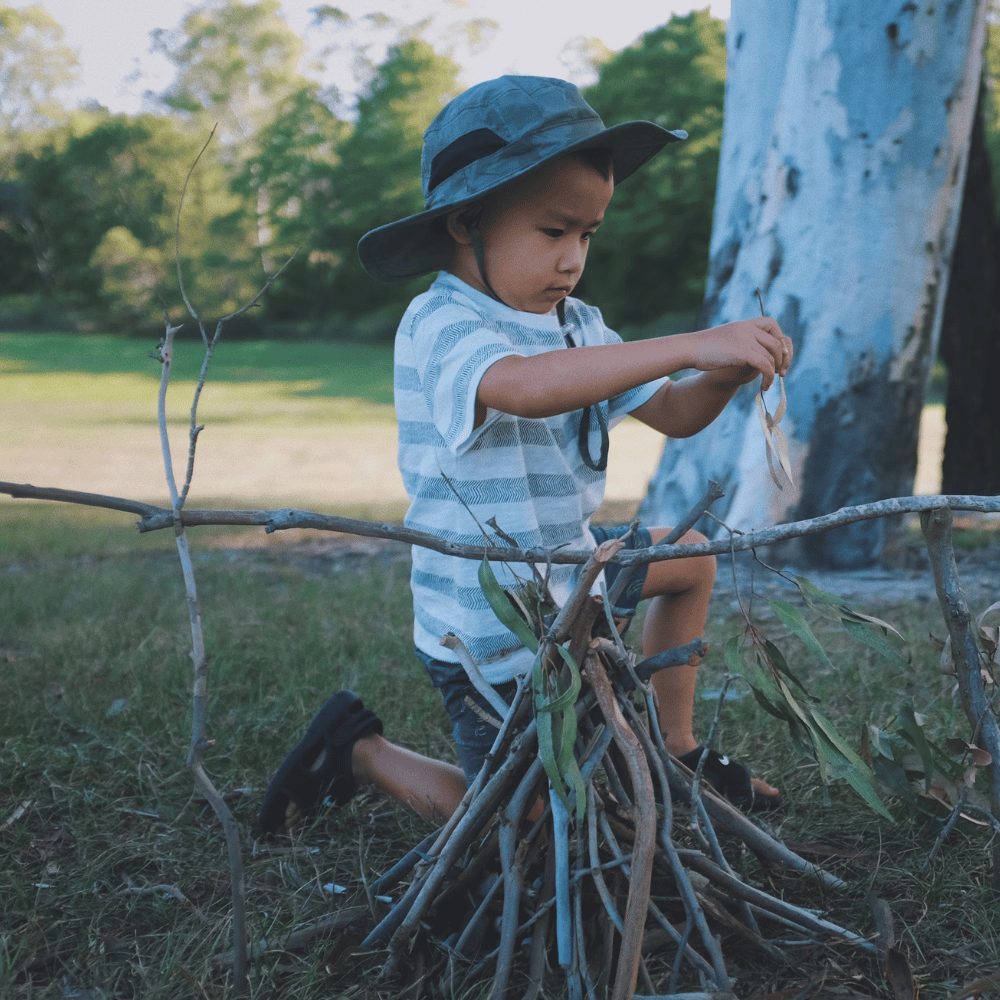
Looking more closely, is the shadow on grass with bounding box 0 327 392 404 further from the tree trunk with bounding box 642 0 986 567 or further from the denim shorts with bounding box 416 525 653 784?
the denim shorts with bounding box 416 525 653 784

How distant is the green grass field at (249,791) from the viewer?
1923mm

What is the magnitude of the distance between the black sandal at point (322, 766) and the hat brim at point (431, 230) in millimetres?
922

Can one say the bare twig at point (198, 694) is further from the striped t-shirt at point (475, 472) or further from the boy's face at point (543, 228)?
the boy's face at point (543, 228)

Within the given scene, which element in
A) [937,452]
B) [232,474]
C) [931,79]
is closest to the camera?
[931,79]

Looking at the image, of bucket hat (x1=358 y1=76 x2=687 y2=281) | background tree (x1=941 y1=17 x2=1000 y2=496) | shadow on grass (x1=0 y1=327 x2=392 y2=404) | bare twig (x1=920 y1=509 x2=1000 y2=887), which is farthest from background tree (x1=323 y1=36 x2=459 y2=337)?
bare twig (x1=920 y1=509 x2=1000 y2=887)

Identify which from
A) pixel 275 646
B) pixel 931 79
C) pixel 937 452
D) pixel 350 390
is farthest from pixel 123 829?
pixel 350 390

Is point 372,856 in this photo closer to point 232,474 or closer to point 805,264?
point 805,264

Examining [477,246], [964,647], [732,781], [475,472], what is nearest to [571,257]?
[477,246]

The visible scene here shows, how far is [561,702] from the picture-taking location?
1.61 m

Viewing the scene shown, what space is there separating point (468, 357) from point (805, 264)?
3325 millimetres

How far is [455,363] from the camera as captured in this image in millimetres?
2113

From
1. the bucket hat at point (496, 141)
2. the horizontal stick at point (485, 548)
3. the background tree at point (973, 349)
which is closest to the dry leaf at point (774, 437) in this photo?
the horizontal stick at point (485, 548)

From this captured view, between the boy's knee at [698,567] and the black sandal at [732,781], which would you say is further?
→ the boy's knee at [698,567]

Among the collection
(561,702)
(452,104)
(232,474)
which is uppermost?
(452,104)
